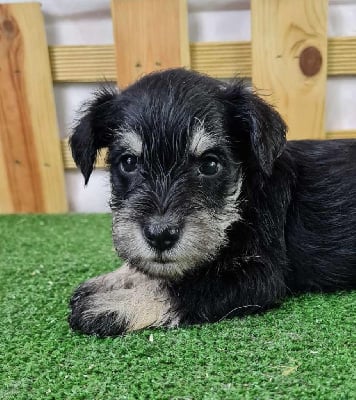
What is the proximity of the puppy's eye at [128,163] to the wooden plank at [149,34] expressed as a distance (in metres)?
1.76

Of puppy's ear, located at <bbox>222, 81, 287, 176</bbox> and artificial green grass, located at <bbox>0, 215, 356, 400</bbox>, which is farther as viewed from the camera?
puppy's ear, located at <bbox>222, 81, 287, 176</bbox>

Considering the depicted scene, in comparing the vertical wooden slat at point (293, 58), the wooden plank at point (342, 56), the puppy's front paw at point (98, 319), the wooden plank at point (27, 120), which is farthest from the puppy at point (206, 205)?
the wooden plank at point (27, 120)

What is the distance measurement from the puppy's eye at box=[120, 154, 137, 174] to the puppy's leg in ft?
1.53

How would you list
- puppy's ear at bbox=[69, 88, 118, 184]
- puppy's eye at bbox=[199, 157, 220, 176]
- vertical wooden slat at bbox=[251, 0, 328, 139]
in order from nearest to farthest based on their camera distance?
puppy's eye at bbox=[199, 157, 220, 176] < puppy's ear at bbox=[69, 88, 118, 184] < vertical wooden slat at bbox=[251, 0, 328, 139]

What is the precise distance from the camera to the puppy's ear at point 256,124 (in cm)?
210

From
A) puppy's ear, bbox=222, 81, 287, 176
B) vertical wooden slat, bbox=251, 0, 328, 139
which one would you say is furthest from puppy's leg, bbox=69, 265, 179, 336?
vertical wooden slat, bbox=251, 0, 328, 139

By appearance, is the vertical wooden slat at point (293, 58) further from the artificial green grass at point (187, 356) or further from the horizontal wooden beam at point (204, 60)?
the artificial green grass at point (187, 356)

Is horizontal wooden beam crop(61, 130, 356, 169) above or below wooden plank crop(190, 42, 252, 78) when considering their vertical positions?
below

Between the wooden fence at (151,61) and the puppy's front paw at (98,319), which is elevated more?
the wooden fence at (151,61)

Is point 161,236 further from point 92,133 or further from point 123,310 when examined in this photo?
point 92,133

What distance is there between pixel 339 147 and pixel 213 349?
1.13 m

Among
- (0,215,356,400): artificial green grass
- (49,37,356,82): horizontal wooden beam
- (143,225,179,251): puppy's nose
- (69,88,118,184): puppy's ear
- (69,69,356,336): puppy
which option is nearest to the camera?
(0,215,356,400): artificial green grass

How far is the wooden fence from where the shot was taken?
12.0 ft

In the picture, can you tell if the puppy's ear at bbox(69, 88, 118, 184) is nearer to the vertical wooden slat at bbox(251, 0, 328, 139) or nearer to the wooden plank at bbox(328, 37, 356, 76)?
the vertical wooden slat at bbox(251, 0, 328, 139)
